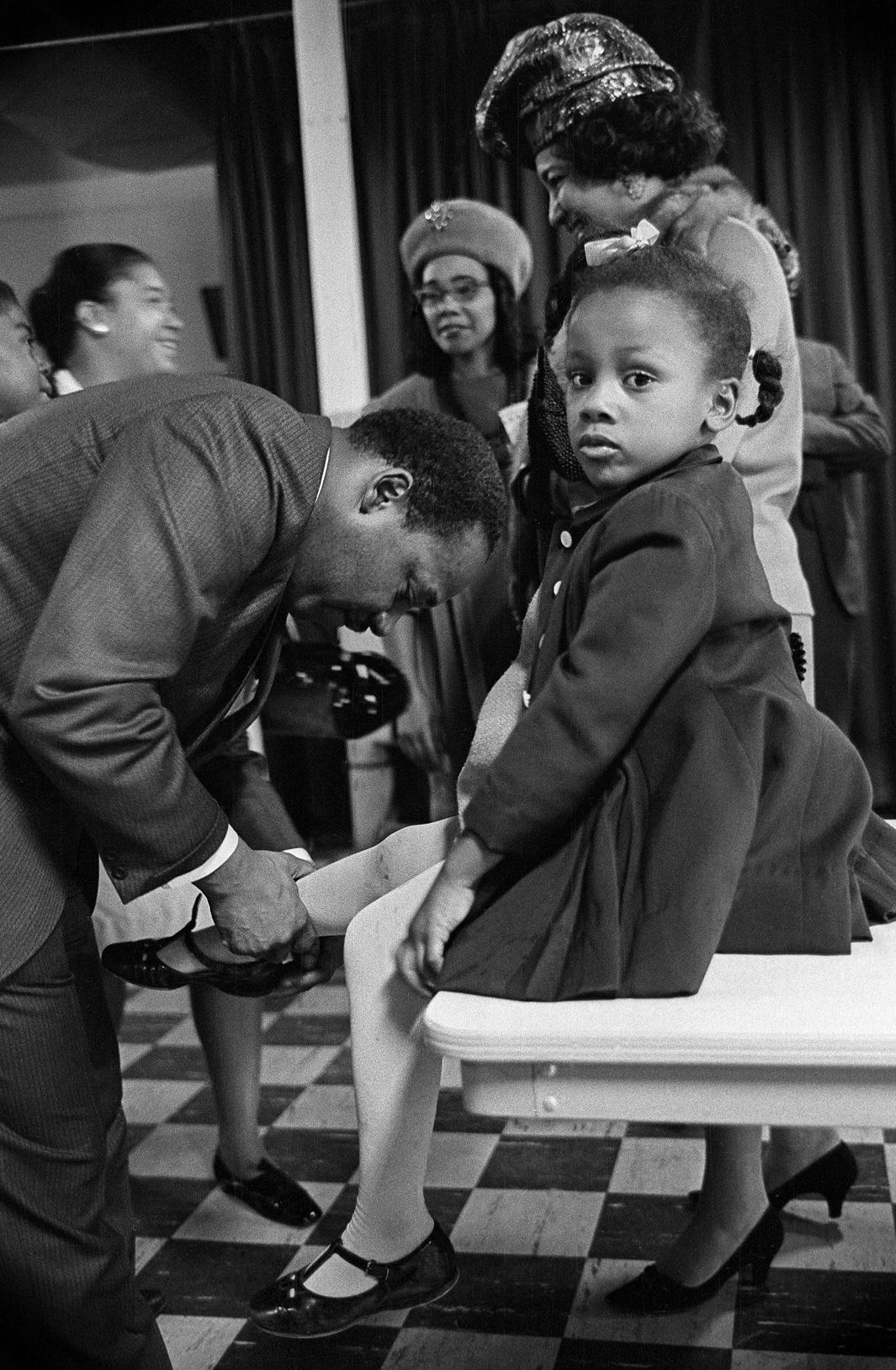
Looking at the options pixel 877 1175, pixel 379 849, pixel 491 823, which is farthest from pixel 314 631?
pixel 491 823

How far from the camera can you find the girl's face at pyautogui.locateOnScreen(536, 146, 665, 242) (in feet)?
5.77

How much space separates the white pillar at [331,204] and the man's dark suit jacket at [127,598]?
110 centimetres

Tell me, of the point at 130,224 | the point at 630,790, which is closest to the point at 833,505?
the point at 130,224

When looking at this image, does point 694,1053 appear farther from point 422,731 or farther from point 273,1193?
point 422,731

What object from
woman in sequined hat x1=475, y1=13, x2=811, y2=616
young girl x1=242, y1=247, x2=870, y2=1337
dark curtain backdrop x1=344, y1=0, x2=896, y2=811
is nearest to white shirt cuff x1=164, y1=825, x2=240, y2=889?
young girl x1=242, y1=247, x2=870, y2=1337

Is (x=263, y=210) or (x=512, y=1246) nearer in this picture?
(x=512, y=1246)

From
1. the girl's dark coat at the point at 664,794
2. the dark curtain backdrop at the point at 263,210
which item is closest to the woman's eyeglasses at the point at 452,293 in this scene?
the dark curtain backdrop at the point at 263,210

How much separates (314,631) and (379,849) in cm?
103

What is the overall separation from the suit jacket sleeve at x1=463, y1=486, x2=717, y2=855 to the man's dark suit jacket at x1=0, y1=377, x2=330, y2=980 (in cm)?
29

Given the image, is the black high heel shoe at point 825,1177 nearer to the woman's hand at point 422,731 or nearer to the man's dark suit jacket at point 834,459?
the woman's hand at point 422,731

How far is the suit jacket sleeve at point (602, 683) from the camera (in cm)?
117

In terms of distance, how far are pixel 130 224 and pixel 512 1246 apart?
218 cm

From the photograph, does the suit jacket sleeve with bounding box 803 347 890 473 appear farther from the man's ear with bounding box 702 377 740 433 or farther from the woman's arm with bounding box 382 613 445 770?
the man's ear with bounding box 702 377 740 433

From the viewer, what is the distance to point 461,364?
2.59 m
